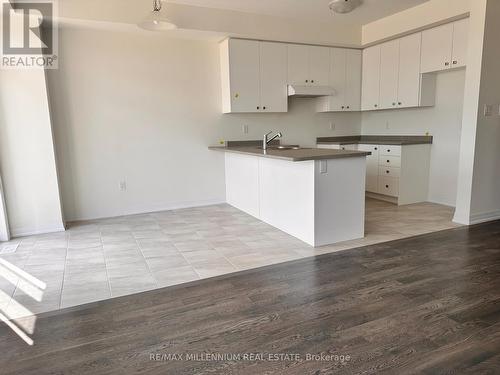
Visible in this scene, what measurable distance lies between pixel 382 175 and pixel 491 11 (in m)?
2.31

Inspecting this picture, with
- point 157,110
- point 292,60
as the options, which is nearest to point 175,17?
point 157,110

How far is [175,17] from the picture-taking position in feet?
13.3

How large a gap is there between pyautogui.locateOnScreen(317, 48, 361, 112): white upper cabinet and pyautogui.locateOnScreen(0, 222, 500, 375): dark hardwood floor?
3.31 m

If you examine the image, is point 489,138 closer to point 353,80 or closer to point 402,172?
point 402,172

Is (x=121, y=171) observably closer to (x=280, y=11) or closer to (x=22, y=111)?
(x=22, y=111)

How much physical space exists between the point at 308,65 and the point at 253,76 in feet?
3.08

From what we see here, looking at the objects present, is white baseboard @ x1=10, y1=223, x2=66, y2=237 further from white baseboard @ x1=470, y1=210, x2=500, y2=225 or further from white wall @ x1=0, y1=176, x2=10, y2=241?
white baseboard @ x1=470, y1=210, x2=500, y2=225

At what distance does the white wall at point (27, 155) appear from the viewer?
3648 millimetres

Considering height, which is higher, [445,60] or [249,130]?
[445,60]

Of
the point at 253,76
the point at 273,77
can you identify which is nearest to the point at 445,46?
the point at 273,77

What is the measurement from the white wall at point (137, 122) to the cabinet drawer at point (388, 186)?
2008 mm

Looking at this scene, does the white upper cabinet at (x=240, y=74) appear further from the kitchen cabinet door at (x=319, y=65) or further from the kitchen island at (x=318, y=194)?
the kitchen island at (x=318, y=194)

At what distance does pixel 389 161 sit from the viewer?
4926mm

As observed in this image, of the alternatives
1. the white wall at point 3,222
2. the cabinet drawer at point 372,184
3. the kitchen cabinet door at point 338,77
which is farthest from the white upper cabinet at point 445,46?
the white wall at point 3,222
